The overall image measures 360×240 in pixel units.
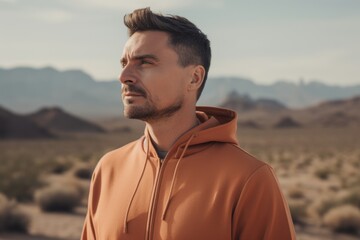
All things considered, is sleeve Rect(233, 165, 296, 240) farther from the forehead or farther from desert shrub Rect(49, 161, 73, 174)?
desert shrub Rect(49, 161, 73, 174)

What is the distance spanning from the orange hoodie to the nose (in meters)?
0.39

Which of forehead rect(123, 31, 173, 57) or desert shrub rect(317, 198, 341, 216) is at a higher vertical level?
forehead rect(123, 31, 173, 57)

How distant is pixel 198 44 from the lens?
131 inches

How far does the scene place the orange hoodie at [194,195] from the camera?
113 inches

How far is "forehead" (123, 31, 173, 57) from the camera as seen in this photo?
10.4 feet

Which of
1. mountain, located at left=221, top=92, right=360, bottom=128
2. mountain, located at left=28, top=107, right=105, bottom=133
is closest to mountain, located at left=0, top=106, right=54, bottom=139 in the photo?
mountain, located at left=28, top=107, right=105, bottom=133

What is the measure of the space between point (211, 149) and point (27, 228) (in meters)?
10.8

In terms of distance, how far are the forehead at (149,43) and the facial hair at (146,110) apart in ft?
0.67

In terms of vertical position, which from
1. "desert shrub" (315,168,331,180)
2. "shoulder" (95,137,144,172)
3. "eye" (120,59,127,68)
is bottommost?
"desert shrub" (315,168,331,180)

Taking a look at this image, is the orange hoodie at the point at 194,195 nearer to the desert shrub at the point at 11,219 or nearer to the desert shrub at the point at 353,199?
the desert shrub at the point at 11,219

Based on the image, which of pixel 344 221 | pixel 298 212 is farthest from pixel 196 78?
pixel 298 212

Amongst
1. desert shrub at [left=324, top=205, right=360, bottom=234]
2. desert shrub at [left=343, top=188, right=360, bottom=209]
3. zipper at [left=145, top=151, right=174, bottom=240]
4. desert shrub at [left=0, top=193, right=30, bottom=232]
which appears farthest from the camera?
desert shrub at [left=343, top=188, right=360, bottom=209]

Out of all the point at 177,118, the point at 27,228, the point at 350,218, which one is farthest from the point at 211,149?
the point at 350,218

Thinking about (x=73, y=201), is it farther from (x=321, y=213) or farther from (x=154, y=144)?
(x=154, y=144)
